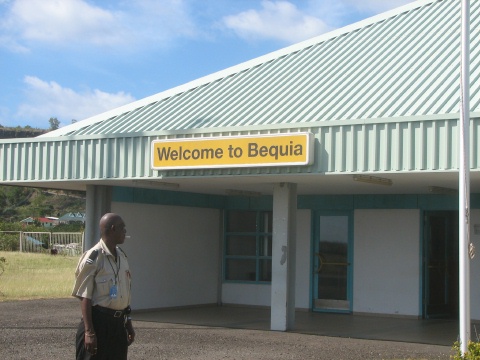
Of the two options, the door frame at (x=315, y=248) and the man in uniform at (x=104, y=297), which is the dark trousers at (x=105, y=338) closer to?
the man in uniform at (x=104, y=297)

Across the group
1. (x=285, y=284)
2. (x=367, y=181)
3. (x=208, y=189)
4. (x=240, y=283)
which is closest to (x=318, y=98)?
(x=367, y=181)

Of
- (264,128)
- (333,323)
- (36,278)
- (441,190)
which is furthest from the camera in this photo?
(36,278)

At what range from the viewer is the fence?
44438 millimetres

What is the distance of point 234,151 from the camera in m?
13.2

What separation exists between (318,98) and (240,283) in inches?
Result: 257

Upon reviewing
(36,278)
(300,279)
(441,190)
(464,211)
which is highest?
(441,190)

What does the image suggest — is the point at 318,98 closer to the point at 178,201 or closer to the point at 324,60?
the point at 324,60

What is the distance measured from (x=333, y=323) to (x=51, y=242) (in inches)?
1327

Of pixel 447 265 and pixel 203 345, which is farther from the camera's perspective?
pixel 447 265

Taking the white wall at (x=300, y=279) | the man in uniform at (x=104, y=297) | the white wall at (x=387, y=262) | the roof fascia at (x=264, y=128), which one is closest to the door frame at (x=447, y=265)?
the white wall at (x=387, y=262)

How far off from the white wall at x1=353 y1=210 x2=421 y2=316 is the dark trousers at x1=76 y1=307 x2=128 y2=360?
35.7ft

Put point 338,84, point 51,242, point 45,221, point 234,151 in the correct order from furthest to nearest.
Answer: point 45,221
point 51,242
point 338,84
point 234,151

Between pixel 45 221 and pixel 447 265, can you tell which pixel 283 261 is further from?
pixel 45 221

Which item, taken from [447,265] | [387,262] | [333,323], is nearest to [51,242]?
[387,262]
